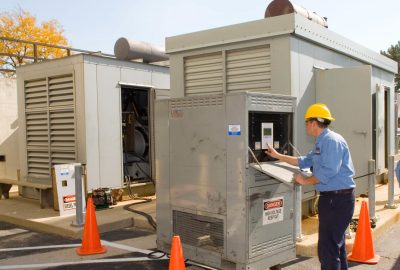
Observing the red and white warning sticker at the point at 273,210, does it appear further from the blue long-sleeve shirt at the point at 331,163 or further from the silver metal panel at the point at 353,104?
the silver metal panel at the point at 353,104

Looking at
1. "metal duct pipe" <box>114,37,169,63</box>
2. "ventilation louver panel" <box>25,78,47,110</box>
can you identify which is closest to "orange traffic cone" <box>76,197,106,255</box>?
"ventilation louver panel" <box>25,78,47,110</box>

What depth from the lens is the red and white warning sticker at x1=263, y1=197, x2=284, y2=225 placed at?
429cm

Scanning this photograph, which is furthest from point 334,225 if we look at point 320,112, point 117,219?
point 117,219

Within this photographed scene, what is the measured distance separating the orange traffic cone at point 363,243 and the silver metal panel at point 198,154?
2014 millimetres

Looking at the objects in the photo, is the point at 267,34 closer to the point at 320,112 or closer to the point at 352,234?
the point at 320,112

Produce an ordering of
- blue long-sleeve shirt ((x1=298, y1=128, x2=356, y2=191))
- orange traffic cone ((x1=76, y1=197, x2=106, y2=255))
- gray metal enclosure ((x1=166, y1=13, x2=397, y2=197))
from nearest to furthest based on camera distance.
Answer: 1. blue long-sleeve shirt ((x1=298, y1=128, x2=356, y2=191))
2. orange traffic cone ((x1=76, y1=197, x2=106, y2=255))
3. gray metal enclosure ((x1=166, y1=13, x2=397, y2=197))

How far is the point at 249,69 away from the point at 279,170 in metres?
2.86

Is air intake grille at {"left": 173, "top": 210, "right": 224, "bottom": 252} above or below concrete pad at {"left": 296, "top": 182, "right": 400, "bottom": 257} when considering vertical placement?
above

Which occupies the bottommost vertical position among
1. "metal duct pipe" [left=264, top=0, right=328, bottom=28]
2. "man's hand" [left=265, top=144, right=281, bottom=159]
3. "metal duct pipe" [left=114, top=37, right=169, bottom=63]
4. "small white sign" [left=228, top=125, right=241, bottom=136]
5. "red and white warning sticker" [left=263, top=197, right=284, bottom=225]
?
"red and white warning sticker" [left=263, top=197, right=284, bottom=225]

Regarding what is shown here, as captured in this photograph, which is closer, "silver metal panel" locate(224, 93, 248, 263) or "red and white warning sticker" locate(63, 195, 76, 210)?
"silver metal panel" locate(224, 93, 248, 263)

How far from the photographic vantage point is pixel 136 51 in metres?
9.55

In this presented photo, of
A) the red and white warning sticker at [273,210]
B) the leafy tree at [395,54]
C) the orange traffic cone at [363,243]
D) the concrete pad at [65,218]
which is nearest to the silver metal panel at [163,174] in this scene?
the red and white warning sticker at [273,210]

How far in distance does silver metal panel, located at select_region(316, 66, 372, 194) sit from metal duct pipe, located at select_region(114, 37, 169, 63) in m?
4.40

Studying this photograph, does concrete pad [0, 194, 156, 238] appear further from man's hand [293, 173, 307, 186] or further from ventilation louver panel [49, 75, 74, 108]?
man's hand [293, 173, 307, 186]
